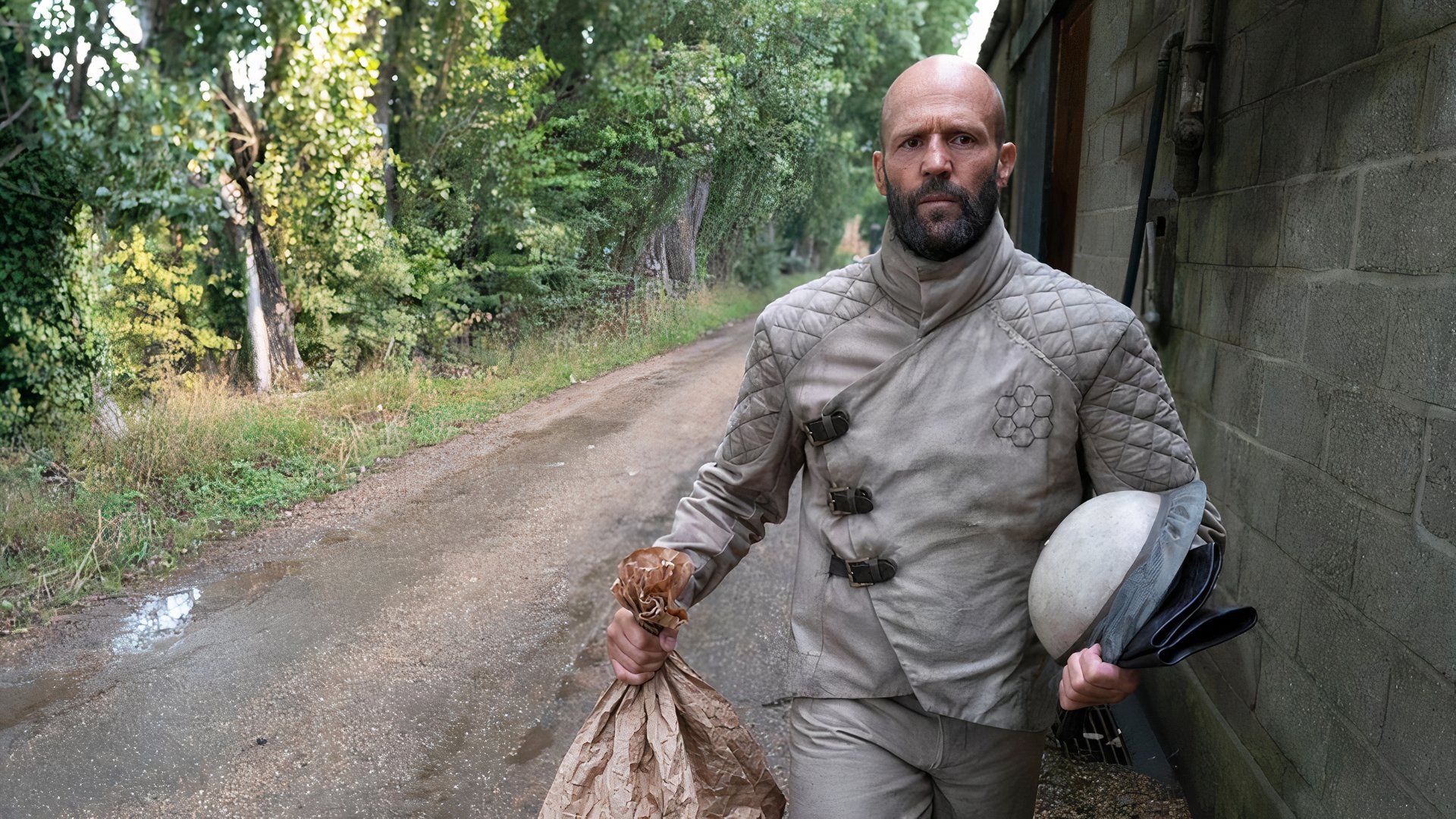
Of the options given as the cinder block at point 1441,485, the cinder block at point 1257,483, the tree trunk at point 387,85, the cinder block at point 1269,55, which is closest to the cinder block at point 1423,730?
the cinder block at point 1441,485

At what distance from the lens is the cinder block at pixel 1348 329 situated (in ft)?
6.95

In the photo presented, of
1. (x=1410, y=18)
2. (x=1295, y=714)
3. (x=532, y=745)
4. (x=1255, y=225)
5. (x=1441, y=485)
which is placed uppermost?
(x=1410, y=18)

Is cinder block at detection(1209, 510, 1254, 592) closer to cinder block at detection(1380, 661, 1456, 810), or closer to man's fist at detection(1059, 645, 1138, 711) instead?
cinder block at detection(1380, 661, 1456, 810)

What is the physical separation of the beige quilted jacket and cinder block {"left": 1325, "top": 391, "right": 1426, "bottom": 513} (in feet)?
1.27

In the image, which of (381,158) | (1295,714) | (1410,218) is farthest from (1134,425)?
(381,158)

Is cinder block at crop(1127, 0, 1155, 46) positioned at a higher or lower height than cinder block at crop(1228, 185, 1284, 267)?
higher

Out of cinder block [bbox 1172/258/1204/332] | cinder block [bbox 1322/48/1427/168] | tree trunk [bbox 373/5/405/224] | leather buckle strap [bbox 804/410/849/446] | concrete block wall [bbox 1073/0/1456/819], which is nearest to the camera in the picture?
concrete block wall [bbox 1073/0/1456/819]

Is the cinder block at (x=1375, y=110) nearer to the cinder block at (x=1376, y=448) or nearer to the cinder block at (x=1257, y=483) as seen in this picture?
the cinder block at (x=1376, y=448)

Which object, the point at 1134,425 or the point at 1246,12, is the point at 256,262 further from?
the point at 1134,425

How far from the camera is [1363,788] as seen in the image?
82.9 inches

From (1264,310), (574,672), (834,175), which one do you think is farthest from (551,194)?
(834,175)

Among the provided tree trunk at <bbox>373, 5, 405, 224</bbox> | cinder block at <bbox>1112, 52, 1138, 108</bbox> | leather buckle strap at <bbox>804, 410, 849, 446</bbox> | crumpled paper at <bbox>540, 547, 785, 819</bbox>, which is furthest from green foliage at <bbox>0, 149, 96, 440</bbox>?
cinder block at <bbox>1112, 52, 1138, 108</bbox>

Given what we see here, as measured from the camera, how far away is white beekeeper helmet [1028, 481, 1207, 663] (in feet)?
5.45

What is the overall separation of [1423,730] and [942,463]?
916 mm
